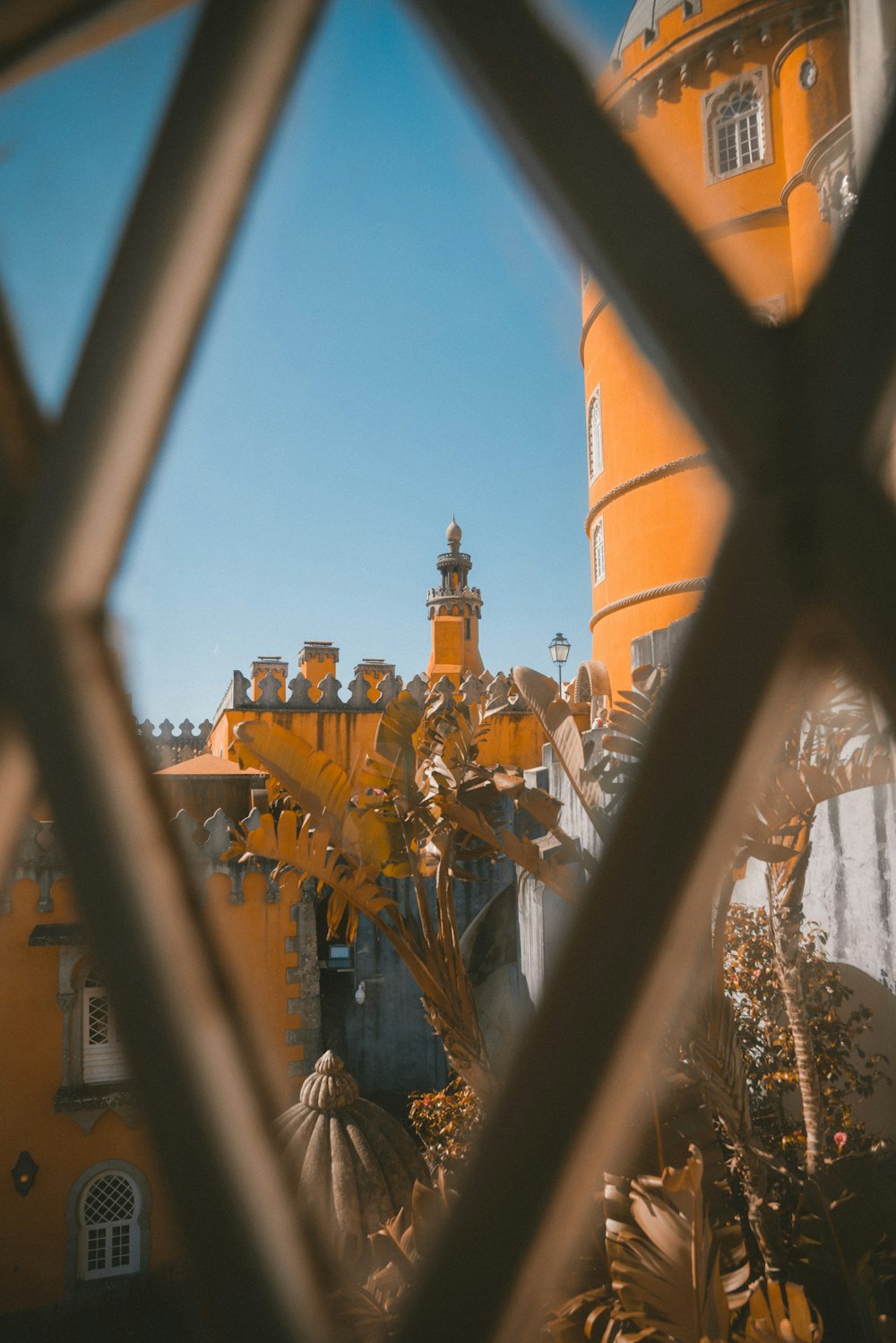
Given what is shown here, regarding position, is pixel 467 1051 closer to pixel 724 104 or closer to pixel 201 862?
pixel 201 862

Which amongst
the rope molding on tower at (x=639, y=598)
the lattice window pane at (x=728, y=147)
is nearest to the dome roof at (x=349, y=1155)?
the rope molding on tower at (x=639, y=598)

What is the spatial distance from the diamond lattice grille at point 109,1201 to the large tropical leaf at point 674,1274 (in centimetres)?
837

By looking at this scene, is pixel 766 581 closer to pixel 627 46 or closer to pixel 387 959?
pixel 387 959

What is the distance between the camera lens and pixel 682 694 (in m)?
0.52

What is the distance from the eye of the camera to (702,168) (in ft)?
32.1

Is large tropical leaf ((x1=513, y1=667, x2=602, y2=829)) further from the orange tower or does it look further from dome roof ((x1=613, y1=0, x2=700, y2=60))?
the orange tower

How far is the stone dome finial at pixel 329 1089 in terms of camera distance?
295 inches

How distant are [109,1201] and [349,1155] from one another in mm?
4619

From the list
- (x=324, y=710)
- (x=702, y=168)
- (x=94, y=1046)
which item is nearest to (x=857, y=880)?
(x=702, y=168)

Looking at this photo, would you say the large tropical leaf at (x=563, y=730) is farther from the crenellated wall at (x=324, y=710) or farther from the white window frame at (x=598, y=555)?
the crenellated wall at (x=324, y=710)

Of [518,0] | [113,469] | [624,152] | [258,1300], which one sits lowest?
[258,1300]

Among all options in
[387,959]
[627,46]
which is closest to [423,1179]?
[387,959]

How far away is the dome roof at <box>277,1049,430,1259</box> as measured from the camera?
670cm

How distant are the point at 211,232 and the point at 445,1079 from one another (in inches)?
474
